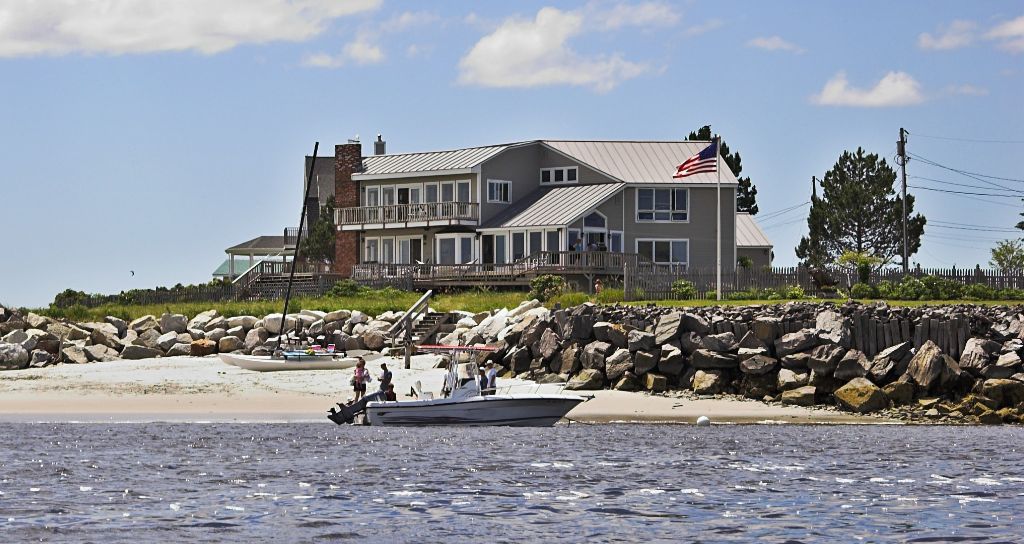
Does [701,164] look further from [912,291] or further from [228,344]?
[228,344]

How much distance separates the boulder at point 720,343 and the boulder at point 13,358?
2214cm

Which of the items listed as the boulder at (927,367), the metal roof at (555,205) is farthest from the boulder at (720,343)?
the metal roof at (555,205)

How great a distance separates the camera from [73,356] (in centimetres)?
4888

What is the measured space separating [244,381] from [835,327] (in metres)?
16.6

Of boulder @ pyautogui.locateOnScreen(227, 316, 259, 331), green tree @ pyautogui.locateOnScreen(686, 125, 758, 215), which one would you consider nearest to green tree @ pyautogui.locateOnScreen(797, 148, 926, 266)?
green tree @ pyautogui.locateOnScreen(686, 125, 758, 215)

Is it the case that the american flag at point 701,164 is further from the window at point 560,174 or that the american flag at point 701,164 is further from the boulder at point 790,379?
the boulder at point 790,379

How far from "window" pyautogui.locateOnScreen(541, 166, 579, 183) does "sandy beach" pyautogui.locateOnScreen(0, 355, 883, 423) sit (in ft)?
88.1

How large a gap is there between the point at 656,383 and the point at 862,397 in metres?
5.35

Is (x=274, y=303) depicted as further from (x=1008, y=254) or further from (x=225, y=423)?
(x=1008, y=254)

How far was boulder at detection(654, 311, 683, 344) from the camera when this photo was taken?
39625 millimetres

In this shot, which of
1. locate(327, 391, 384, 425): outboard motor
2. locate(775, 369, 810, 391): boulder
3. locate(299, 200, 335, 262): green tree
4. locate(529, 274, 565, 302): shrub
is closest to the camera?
locate(327, 391, 384, 425): outboard motor

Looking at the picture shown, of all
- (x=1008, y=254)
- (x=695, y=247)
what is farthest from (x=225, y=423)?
(x=1008, y=254)

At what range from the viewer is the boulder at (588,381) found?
3956 cm

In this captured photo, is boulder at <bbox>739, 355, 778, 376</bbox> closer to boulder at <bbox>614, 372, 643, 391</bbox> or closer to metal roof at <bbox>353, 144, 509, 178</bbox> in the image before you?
boulder at <bbox>614, 372, 643, 391</bbox>
